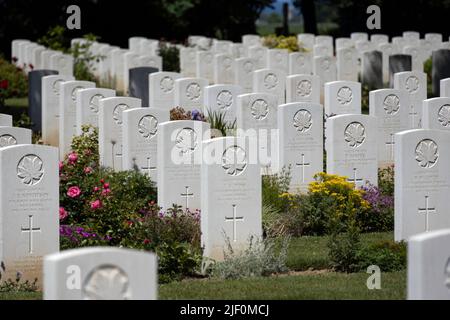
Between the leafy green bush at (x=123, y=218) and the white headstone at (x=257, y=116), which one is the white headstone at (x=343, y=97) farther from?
the leafy green bush at (x=123, y=218)

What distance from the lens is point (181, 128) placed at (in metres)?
13.9

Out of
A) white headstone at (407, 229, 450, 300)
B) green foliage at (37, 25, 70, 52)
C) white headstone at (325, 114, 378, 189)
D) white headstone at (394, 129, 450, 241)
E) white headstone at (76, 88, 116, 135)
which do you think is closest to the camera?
white headstone at (407, 229, 450, 300)

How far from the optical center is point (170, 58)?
1273 inches

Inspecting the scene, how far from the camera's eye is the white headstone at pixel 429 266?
7746 millimetres

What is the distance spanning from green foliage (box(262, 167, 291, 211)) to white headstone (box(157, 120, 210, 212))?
926 millimetres

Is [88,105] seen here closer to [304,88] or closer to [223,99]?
[223,99]

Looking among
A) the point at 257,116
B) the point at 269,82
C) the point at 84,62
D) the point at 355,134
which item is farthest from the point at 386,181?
the point at 84,62

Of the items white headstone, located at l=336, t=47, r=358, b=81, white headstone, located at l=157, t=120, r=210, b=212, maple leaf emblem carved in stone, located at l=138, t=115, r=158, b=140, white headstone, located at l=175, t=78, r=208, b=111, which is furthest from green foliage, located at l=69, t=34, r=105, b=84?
white headstone, located at l=157, t=120, r=210, b=212

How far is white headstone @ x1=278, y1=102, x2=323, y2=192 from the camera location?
1535 cm

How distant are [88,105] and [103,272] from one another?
35.8 ft

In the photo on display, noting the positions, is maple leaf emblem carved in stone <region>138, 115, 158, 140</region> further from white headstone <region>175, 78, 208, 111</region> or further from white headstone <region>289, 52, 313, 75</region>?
white headstone <region>289, 52, 313, 75</region>

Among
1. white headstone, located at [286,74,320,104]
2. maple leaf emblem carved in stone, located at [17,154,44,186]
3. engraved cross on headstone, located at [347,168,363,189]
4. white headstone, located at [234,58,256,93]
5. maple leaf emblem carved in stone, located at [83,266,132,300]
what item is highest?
white headstone, located at [234,58,256,93]

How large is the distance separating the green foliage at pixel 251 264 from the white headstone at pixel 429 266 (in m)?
3.51
